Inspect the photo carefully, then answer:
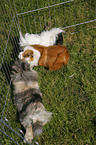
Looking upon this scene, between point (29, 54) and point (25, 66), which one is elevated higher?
point (29, 54)

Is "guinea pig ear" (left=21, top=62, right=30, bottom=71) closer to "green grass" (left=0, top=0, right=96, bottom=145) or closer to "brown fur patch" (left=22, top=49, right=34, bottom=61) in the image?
"brown fur patch" (left=22, top=49, right=34, bottom=61)

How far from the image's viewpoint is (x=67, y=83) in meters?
2.73

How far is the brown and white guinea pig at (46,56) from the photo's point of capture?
270 cm

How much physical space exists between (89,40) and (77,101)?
4.35ft

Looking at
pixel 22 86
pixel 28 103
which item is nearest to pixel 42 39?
pixel 22 86

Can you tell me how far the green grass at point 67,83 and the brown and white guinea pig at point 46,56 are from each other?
174 mm

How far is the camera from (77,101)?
2.52 meters

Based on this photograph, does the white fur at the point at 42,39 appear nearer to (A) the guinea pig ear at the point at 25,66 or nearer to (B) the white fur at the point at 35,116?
(A) the guinea pig ear at the point at 25,66

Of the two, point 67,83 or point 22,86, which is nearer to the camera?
point 22,86

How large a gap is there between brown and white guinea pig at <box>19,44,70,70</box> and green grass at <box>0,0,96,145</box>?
174 mm

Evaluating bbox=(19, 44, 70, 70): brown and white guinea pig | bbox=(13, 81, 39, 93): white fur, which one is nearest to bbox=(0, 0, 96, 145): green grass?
bbox=(19, 44, 70, 70): brown and white guinea pig

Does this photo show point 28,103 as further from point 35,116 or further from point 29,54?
point 29,54

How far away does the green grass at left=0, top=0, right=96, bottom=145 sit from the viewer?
226 centimetres

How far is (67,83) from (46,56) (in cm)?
56
